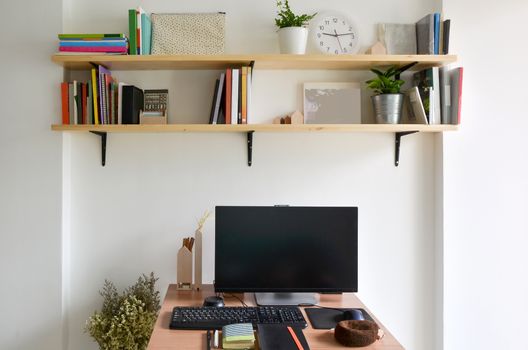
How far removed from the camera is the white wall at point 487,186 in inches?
92.7

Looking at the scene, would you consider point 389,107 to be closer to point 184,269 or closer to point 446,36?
point 446,36

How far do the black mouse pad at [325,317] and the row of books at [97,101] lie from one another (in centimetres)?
120

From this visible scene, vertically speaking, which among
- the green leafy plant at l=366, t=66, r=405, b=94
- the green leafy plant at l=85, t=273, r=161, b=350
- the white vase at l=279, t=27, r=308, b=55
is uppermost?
the white vase at l=279, t=27, r=308, b=55

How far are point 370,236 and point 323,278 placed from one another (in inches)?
19.2

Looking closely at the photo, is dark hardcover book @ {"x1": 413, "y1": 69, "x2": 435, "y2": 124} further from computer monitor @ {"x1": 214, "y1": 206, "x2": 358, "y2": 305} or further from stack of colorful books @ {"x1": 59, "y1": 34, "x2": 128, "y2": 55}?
stack of colorful books @ {"x1": 59, "y1": 34, "x2": 128, "y2": 55}

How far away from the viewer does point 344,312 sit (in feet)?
5.97

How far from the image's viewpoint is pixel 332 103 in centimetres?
233

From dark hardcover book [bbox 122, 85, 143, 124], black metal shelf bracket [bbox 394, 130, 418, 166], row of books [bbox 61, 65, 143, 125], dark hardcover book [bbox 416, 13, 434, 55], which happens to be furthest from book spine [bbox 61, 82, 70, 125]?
dark hardcover book [bbox 416, 13, 434, 55]

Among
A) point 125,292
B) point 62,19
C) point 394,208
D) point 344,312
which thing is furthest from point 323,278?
point 62,19

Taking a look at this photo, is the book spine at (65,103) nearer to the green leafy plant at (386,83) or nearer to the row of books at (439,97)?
the green leafy plant at (386,83)

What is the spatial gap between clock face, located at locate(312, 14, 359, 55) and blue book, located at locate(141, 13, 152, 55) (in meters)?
0.82

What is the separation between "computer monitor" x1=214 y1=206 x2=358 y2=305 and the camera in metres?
2.03

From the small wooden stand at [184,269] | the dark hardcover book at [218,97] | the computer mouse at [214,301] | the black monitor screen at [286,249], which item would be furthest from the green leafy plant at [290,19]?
the computer mouse at [214,301]

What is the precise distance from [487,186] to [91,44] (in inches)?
82.2
